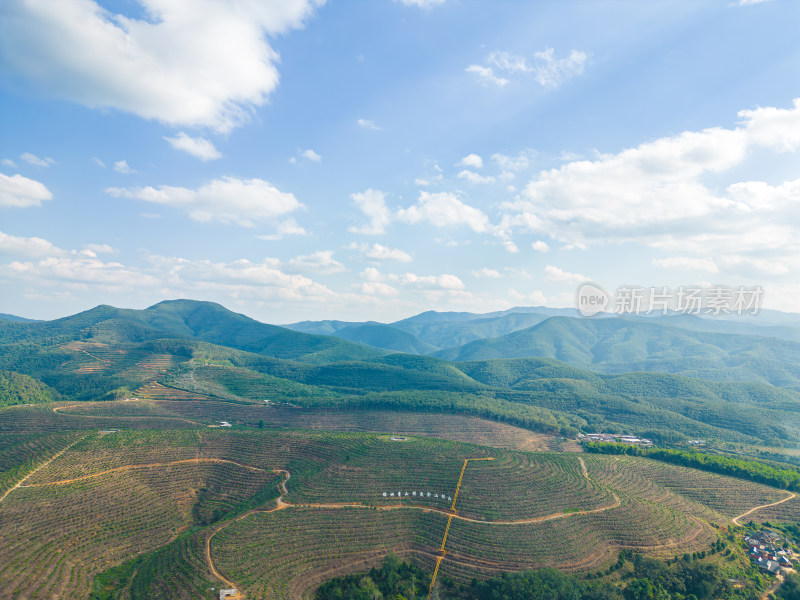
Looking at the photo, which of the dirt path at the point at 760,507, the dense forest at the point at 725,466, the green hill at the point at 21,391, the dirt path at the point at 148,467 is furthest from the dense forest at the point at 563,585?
the green hill at the point at 21,391

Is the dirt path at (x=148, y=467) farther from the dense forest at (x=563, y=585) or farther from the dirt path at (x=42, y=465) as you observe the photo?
the dense forest at (x=563, y=585)

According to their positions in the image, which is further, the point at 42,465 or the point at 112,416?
the point at 112,416

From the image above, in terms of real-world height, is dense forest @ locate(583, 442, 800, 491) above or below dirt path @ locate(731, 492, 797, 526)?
above

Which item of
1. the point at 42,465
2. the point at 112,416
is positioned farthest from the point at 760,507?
the point at 112,416

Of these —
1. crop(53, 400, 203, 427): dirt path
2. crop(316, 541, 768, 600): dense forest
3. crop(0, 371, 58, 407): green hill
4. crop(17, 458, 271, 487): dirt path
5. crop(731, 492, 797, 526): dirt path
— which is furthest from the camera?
crop(0, 371, 58, 407): green hill

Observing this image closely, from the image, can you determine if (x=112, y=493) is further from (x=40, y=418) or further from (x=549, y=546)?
(x=549, y=546)

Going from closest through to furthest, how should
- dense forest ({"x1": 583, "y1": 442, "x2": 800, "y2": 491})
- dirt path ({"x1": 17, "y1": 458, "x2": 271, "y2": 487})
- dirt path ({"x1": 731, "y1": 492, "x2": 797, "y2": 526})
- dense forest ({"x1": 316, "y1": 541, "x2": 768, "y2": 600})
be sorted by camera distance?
dense forest ({"x1": 316, "y1": 541, "x2": 768, "y2": 600}), dirt path ({"x1": 17, "y1": 458, "x2": 271, "y2": 487}), dirt path ({"x1": 731, "y1": 492, "x2": 797, "y2": 526}), dense forest ({"x1": 583, "y1": 442, "x2": 800, "y2": 491})

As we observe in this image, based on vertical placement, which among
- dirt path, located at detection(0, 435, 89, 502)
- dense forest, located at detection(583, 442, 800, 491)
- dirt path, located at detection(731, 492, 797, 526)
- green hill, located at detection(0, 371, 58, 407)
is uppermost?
dense forest, located at detection(583, 442, 800, 491)

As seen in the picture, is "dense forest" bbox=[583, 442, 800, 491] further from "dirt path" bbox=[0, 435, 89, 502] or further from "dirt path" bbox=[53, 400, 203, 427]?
"dirt path" bbox=[0, 435, 89, 502]

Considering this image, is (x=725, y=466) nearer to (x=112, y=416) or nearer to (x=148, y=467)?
(x=148, y=467)

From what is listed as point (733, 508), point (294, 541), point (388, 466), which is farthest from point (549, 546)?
point (733, 508)

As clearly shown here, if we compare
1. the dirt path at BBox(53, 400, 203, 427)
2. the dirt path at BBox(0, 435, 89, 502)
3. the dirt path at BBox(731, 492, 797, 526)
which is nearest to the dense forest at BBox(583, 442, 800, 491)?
the dirt path at BBox(731, 492, 797, 526)

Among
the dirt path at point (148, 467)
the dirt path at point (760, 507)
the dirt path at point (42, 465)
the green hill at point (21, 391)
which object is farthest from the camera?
the green hill at point (21, 391)
